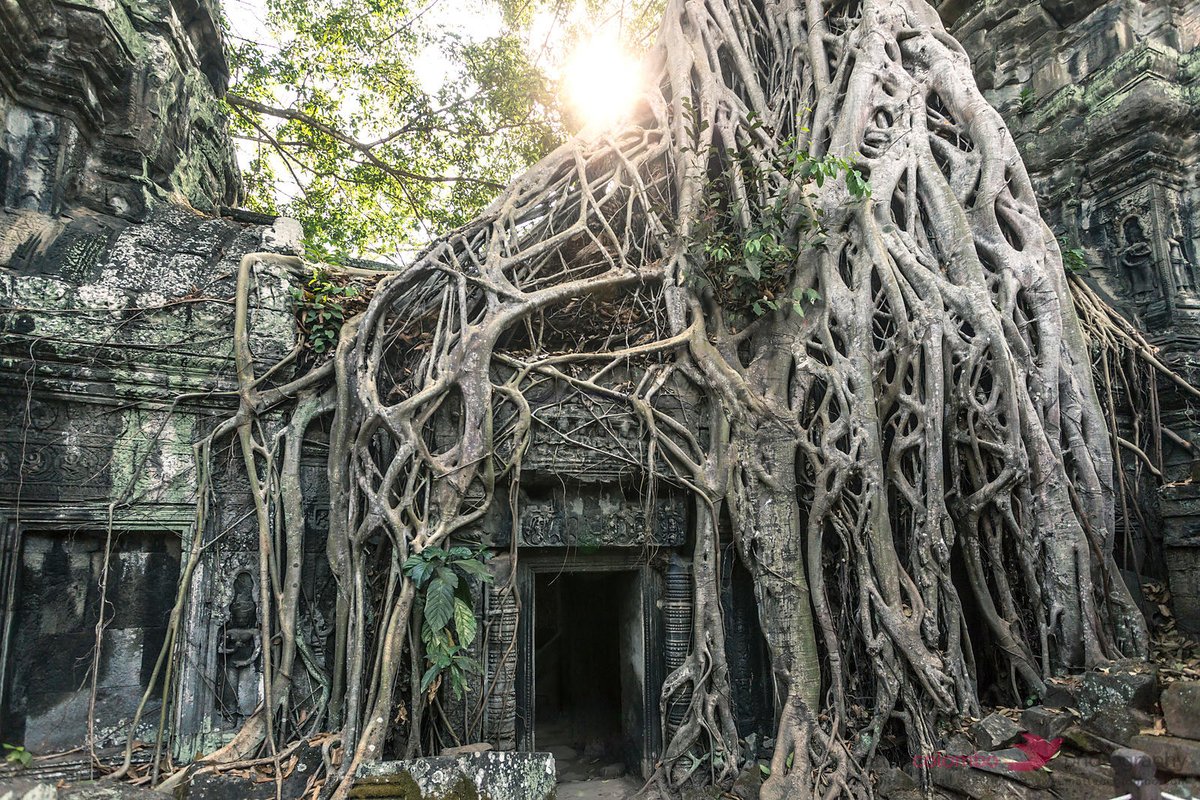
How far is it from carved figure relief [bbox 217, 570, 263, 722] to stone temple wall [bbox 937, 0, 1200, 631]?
18.3ft

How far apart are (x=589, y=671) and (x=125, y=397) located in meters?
4.57

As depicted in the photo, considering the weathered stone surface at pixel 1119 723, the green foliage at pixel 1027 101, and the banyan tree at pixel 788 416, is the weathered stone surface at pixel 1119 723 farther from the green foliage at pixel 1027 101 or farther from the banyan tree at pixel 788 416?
the green foliage at pixel 1027 101

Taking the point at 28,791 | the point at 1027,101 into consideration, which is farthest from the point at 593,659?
the point at 1027,101

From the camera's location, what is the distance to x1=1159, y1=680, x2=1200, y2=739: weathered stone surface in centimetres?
284

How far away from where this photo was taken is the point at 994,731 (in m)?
3.45

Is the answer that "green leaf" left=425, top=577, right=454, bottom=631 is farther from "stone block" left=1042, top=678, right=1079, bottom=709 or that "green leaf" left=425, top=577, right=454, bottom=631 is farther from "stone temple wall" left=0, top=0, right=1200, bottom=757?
"stone block" left=1042, top=678, right=1079, bottom=709

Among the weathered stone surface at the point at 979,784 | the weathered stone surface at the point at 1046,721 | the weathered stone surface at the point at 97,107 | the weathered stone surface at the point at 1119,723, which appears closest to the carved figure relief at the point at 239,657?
the weathered stone surface at the point at 97,107

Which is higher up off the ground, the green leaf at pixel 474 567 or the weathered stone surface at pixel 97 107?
the weathered stone surface at pixel 97 107

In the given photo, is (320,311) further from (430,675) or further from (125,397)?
(430,675)

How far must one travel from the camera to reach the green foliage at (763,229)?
4.49 meters

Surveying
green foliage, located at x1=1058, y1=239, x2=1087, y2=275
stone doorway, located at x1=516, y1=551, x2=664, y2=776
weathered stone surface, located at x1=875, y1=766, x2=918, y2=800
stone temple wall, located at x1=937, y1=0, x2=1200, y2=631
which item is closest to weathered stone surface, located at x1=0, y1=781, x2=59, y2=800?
stone doorway, located at x1=516, y1=551, x2=664, y2=776

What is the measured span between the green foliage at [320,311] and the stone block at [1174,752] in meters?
4.51

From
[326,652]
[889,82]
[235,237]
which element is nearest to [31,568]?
[326,652]

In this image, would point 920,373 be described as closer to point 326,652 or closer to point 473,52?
point 326,652
